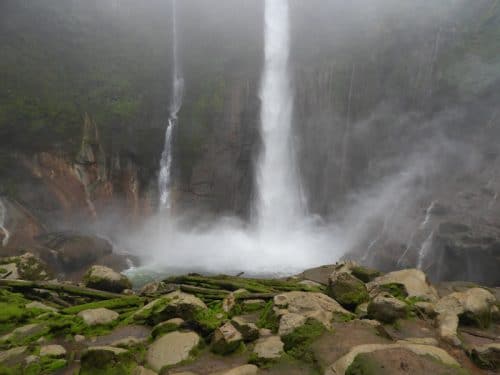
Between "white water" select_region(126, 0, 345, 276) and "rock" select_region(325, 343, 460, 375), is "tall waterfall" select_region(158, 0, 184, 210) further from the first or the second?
"rock" select_region(325, 343, 460, 375)

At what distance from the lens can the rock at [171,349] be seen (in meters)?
5.99

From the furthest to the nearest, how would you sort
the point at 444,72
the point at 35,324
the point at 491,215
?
the point at 444,72
the point at 491,215
the point at 35,324

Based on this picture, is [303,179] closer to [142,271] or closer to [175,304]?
[142,271]

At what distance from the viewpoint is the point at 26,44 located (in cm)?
2648

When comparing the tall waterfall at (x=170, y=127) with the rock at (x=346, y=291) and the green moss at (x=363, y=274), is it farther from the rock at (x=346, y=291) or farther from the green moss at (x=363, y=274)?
the rock at (x=346, y=291)

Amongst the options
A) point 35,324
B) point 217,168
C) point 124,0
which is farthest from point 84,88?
point 35,324

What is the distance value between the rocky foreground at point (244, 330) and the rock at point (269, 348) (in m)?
0.02

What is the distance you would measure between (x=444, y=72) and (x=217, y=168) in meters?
19.5

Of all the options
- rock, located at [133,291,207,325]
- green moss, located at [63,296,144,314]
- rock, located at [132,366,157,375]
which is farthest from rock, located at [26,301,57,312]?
rock, located at [132,366,157,375]

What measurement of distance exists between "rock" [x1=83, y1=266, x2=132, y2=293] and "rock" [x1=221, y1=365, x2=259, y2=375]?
621 centimetres

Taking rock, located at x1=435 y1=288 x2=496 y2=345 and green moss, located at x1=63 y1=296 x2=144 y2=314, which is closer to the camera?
rock, located at x1=435 y1=288 x2=496 y2=345

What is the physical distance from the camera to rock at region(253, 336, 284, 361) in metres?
5.84

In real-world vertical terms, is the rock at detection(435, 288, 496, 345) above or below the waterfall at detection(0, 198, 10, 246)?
below

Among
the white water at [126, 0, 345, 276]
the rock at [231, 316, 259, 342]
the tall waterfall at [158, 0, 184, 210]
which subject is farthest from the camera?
the tall waterfall at [158, 0, 184, 210]
